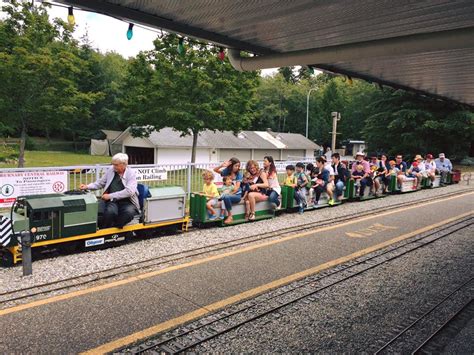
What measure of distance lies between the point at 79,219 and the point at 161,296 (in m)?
2.50

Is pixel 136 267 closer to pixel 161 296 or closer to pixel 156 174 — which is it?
pixel 161 296

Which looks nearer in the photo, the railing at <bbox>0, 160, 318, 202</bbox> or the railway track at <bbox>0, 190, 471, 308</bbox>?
the railway track at <bbox>0, 190, 471, 308</bbox>

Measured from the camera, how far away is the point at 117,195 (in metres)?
7.38

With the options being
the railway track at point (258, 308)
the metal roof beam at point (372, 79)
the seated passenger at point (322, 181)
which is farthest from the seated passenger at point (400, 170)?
the railway track at point (258, 308)

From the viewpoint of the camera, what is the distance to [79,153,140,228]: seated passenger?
7398 mm

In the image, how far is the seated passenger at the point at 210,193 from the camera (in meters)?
9.32

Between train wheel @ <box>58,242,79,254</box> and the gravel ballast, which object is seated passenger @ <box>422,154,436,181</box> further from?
train wheel @ <box>58,242,79,254</box>

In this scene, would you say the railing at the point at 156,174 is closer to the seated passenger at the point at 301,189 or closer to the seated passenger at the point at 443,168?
the seated passenger at the point at 301,189

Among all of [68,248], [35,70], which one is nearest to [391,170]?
[68,248]

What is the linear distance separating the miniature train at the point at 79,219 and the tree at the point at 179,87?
16.9m

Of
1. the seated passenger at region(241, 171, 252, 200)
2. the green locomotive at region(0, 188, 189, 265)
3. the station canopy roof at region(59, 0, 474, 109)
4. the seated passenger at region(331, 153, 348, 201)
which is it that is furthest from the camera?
the seated passenger at region(331, 153, 348, 201)

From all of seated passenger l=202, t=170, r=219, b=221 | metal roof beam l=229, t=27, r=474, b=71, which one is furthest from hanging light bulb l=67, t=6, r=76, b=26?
seated passenger l=202, t=170, r=219, b=221

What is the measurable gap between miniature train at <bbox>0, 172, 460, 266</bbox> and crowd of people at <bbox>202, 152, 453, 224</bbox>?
598 mm

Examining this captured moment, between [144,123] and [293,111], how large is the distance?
4891 centimetres
